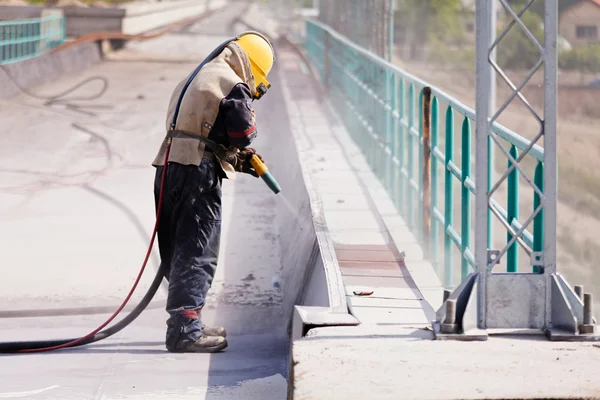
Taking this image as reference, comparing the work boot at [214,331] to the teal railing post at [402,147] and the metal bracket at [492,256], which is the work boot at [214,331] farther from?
the teal railing post at [402,147]

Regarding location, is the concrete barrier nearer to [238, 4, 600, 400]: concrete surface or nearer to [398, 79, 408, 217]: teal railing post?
[238, 4, 600, 400]: concrete surface

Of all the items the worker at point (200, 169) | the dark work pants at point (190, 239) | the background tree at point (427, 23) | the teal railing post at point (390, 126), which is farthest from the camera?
the background tree at point (427, 23)

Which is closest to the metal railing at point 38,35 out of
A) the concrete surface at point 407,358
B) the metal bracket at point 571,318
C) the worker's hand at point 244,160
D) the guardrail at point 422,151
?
the guardrail at point 422,151

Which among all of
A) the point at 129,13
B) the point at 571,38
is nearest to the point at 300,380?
the point at 129,13

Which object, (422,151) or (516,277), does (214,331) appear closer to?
(516,277)

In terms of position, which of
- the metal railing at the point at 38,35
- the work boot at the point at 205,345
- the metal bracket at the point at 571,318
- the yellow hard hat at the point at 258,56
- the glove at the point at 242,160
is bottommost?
the work boot at the point at 205,345

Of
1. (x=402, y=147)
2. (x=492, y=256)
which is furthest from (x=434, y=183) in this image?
(x=492, y=256)

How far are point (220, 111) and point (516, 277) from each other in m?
2.04

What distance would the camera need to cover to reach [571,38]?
6712cm

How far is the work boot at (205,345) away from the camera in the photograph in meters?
6.73

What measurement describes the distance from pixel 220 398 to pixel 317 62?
74.3 feet

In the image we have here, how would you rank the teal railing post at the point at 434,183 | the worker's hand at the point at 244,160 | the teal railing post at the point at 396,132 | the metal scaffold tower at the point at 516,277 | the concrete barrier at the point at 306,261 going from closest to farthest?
1. the metal scaffold tower at the point at 516,277
2. the concrete barrier at the point at 306,261
3. the worker's hand at the point at 244,160
4. the teal railing post at the point at 434,183
5. the teal railing post at the point at 396,132

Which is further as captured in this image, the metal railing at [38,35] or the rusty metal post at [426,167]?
the metal railing at [38,35]

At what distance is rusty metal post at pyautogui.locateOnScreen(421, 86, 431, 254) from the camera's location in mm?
9133
